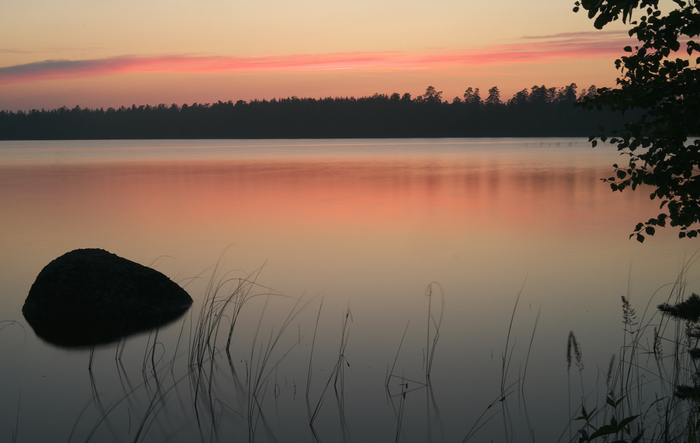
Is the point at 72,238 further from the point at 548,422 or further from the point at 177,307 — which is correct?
the point at 548,422

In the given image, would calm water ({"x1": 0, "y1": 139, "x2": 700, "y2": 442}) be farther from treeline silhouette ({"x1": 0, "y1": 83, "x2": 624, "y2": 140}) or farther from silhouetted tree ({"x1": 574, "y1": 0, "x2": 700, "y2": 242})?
treeline silhouette ({"x1": 0, "y1": 83, "x2": 624, "y2": 140})

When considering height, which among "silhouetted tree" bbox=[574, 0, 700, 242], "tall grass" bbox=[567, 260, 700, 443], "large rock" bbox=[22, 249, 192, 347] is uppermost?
"silhouetted tree" bbox=[574, 0, 700, 242]

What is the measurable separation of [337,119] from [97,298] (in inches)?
5393

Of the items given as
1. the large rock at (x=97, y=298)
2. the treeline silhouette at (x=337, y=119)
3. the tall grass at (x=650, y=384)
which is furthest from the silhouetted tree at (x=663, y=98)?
the treeline silhouette at (x=337, y=119)

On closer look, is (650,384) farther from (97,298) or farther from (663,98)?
(97,298)

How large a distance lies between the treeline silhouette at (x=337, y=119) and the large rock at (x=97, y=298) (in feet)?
403

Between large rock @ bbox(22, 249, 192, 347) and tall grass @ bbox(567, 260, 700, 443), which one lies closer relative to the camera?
tall grass @ bbox(567, 260, 700, 443)

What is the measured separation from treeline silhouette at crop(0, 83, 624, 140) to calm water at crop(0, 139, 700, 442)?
382 ft

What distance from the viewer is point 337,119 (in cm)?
14125

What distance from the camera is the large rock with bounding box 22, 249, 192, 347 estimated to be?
6.53 m

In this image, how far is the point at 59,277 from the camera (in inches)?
268

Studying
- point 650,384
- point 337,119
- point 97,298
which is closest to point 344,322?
point 97,298

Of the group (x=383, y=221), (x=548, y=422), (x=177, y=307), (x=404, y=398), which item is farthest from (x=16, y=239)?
(x=548, y=422)

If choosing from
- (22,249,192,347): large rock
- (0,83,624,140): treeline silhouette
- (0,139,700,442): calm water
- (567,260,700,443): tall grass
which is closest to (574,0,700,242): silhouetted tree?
(567,260,700,443): tall grass
